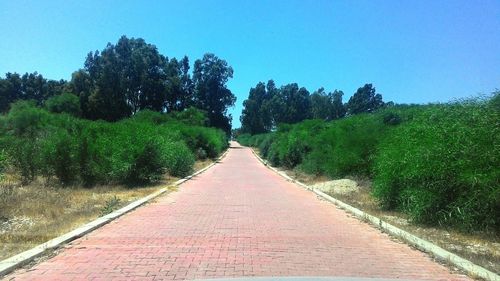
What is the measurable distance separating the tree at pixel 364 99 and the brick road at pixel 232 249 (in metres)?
104

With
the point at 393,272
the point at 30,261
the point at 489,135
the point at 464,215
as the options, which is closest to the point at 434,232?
the point at 464,215

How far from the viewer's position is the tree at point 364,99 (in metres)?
117

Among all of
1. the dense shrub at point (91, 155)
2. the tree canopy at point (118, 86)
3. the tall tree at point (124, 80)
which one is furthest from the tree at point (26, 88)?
the dense shrub at point (91, 155)

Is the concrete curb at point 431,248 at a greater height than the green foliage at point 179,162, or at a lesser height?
lesser

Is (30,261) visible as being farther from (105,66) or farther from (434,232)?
(105,66)

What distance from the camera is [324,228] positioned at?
1266 cm

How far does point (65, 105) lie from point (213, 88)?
1565 inches

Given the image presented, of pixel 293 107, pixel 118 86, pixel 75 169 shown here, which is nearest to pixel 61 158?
pixel 75 169

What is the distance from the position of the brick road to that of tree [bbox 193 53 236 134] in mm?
101135

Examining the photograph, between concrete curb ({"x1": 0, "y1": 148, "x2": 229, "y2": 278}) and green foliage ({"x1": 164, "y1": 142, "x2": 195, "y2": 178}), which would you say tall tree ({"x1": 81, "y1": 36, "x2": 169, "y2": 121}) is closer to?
green foliage ({"x1": 164, "y1": 142, "x2": 195, "y2": 178})

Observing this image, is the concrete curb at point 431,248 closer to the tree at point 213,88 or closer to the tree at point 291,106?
the tree at point 213,88

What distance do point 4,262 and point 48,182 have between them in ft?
53.6

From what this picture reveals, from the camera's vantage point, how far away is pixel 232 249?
9.59 m

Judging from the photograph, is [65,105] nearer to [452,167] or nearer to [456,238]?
[452,167]
